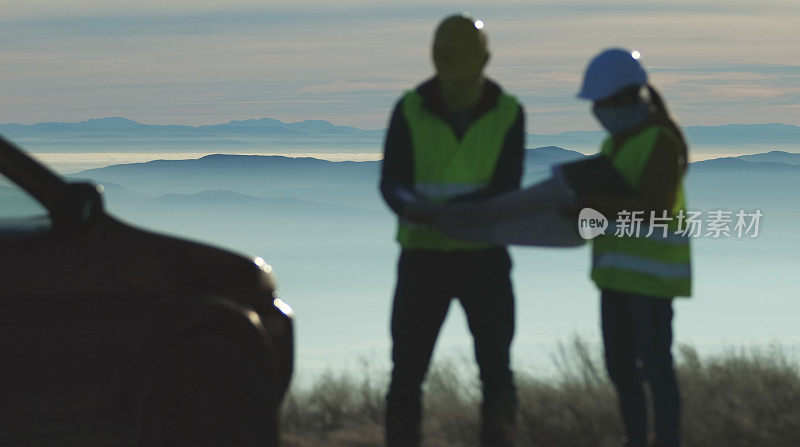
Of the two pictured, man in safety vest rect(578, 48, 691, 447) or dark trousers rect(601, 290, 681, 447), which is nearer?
man in safety vest rect(578, 48, 691, 447)

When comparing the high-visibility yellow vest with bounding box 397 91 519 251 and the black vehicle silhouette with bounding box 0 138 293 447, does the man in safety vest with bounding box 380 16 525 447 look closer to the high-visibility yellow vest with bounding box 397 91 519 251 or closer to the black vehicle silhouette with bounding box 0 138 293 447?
the high-visibility yellow vest with bounding box 397 91 519 251

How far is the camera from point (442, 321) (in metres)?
6.86

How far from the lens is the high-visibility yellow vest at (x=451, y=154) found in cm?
659

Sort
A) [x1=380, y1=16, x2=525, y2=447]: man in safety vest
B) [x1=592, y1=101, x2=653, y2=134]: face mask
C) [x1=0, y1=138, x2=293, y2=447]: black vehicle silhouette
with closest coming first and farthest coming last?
[x1=0, y1=138, x2=293, y2=447]: black vehicle silhouette → [x1=592, y1=101, x2=653, y2=134]: face mask → [x1=380, y1=16, x2=525, y2=447]: man in safety vest

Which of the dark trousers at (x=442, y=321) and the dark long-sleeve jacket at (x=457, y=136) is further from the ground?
the dark long-sleeve jacket at (x=457, y=136)

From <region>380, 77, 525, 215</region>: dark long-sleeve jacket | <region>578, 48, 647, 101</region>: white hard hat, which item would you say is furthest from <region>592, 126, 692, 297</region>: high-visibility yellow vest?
<region>380, 77, 525, 215</region>: dark long-sleeve jacket

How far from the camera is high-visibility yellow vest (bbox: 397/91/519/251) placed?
21.6 ft

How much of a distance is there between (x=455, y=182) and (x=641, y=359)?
120 cm

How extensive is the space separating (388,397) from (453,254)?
849mm

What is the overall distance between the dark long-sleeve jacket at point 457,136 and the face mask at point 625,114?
41cm

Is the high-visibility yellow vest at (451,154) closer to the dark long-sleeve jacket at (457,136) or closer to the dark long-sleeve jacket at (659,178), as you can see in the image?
the dark long-sleeve jacket at (457,136)

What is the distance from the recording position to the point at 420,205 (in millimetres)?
6434

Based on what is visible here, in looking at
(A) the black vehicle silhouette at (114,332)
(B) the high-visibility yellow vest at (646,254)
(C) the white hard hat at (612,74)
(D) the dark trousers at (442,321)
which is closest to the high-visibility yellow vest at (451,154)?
(D) the dark trousers at (442,321)

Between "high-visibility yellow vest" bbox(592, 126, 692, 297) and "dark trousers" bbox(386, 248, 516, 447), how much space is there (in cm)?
59
